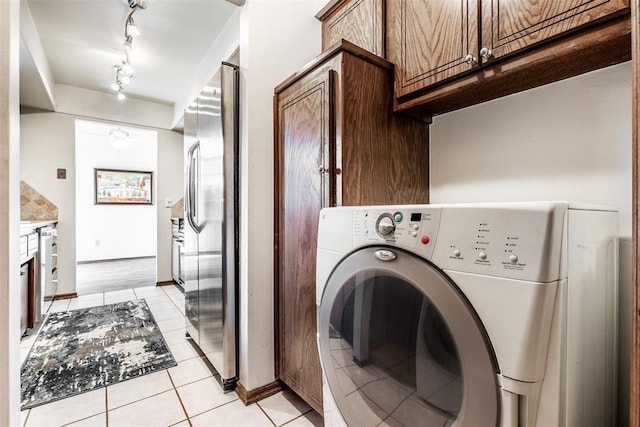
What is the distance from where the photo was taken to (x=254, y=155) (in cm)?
170

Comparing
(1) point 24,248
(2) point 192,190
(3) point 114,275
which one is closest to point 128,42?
(2) point 192,190

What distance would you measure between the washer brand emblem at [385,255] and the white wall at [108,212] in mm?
5811

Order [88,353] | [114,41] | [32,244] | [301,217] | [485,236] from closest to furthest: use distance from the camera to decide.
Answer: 1. [485,236]
2. [301,217]
3. [88,353]
4. [32,244]
5. [114,41]

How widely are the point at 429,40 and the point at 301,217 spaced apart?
3.26ft

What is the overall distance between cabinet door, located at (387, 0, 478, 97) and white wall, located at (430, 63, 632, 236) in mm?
348

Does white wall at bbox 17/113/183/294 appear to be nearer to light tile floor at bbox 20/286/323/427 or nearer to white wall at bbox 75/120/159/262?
white wall at bbox 75/120/159/262

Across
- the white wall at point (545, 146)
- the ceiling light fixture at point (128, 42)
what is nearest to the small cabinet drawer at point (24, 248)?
the ceiling light fixture at point (128, 42)

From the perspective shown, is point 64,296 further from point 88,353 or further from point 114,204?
point 114,204

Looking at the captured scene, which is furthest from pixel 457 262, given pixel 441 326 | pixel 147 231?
pixel 147 231

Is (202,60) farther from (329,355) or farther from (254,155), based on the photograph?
(329,355)

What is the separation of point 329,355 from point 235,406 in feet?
2.92

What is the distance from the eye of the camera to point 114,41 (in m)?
2.76

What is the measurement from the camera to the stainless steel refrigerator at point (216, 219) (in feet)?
5.80

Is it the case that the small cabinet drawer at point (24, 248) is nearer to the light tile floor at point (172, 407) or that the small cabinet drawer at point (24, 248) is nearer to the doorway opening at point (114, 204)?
the light tile floor at point (172, 407)
